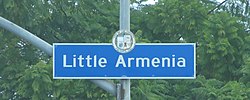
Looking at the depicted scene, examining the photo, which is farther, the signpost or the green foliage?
the green foliage

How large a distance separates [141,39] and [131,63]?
23.2 feet

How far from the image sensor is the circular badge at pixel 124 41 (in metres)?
6.77

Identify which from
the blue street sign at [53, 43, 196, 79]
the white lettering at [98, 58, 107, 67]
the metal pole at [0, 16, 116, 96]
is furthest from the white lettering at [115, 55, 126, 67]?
the metal pole at [0, 16, 116, 96]

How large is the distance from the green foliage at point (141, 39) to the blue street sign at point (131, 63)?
5.78 meters

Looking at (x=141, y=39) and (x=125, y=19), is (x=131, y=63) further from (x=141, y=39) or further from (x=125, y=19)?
(x=141, y=39)

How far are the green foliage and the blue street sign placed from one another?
5.78m

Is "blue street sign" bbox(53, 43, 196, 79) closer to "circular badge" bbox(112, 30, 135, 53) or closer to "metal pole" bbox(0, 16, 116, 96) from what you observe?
"circular badge" bbox(112, 30, 135, 53)

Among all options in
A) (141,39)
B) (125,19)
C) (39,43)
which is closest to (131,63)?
(125,19)

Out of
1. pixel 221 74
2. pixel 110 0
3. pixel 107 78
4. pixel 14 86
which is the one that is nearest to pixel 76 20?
pixel 110 0

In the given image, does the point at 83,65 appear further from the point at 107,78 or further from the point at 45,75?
the point at 45,75

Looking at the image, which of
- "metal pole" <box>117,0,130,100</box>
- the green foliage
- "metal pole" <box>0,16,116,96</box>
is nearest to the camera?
"metal pole" <box>117,0,130,100</box>

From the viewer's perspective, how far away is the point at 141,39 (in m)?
13.8

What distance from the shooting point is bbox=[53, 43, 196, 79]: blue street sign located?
676 cm

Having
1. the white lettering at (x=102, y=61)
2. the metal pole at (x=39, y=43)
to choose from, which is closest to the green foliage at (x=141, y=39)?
the metal pole at (x=39, y=43)
